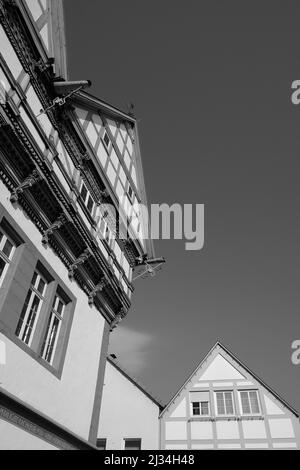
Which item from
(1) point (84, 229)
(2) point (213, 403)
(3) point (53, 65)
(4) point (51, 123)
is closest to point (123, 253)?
(1) point (84, 229)

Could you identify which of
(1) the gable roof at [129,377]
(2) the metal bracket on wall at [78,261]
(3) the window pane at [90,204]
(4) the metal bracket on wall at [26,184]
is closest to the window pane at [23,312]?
(2) the metal bracket on wall at [78,261]

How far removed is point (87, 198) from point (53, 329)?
4489mm

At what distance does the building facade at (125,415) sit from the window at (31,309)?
38.1 feet

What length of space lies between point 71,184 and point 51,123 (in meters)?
1.78

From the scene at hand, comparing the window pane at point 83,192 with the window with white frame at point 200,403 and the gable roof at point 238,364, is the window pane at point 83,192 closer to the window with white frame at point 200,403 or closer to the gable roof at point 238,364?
the gable roof at point 238,364

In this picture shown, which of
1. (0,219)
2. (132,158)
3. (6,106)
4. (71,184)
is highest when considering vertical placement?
(132,158)

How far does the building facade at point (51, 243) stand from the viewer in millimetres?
8242

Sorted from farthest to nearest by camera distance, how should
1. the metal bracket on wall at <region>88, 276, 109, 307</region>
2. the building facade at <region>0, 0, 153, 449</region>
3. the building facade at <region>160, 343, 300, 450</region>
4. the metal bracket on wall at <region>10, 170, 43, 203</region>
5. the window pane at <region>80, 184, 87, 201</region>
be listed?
1. the building facade at <region>160, 343, 300, 450</region>
2. the window pane at <region>80, 184, 87, 201</region>
3. the metal bracket on wall at <region>88, 276, 109, 307</region>
4. the metal bracket on wall at <region>10, 170, 43, 203</region>
5. the building facade at <region>0, 0, 153, 449</region>

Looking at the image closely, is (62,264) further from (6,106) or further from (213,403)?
(213,403)

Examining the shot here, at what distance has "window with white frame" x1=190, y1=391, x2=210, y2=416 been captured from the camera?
857 inches

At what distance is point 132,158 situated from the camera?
56.4 feet

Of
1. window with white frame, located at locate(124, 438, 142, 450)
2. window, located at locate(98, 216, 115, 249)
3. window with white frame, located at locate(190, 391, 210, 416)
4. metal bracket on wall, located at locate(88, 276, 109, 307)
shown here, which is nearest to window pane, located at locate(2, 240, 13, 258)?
metal bracket on wall, located at locate(88, 276, 109, 307)

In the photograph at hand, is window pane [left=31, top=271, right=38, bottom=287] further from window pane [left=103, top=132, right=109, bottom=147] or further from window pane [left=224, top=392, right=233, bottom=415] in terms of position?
window pane [left=224, top=392, right=233, bottom=415]

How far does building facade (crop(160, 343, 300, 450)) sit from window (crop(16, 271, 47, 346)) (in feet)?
49.2
